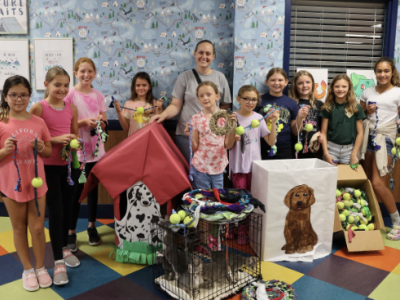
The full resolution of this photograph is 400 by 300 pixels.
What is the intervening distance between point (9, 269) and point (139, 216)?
958mm

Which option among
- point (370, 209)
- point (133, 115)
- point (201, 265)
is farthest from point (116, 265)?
point (370, 209)

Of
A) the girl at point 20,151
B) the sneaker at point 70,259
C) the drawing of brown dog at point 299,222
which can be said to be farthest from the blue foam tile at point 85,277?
the drawing of brown dog at point 299,222

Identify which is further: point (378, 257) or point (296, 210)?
point (378, 257)

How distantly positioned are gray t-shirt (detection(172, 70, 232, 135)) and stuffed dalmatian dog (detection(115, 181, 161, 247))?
0.85 metres

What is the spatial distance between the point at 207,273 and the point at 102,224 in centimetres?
148

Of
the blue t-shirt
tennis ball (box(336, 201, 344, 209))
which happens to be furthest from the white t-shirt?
tennis ball (box(336, 201, 344, 209))

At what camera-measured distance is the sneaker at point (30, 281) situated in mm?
2158

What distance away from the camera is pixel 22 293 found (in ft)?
7.00

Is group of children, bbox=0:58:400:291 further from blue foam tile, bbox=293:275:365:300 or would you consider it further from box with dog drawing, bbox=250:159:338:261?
blue foam tile, bbox=293:275:365:300

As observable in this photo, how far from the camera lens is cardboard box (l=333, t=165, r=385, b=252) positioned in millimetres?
2682

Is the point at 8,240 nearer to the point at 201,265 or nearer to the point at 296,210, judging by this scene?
the point at 201,265

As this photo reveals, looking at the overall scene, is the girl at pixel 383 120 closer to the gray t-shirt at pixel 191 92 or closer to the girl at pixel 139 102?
the gray t-shirt at pixel 191 92

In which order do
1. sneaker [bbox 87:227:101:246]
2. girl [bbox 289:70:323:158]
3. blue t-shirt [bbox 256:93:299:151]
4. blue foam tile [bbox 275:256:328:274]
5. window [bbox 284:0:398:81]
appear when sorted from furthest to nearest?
window [bbox 284:0:398:81] → girl [bbox 289:70:323:158] → blue t-shirt [bbox 256:93:299:151] → sneaker [bbox 87:227:101:246] → blue foam tile [bbox 275:256:328:274]

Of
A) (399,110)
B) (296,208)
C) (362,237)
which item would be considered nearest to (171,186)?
(296,208)
